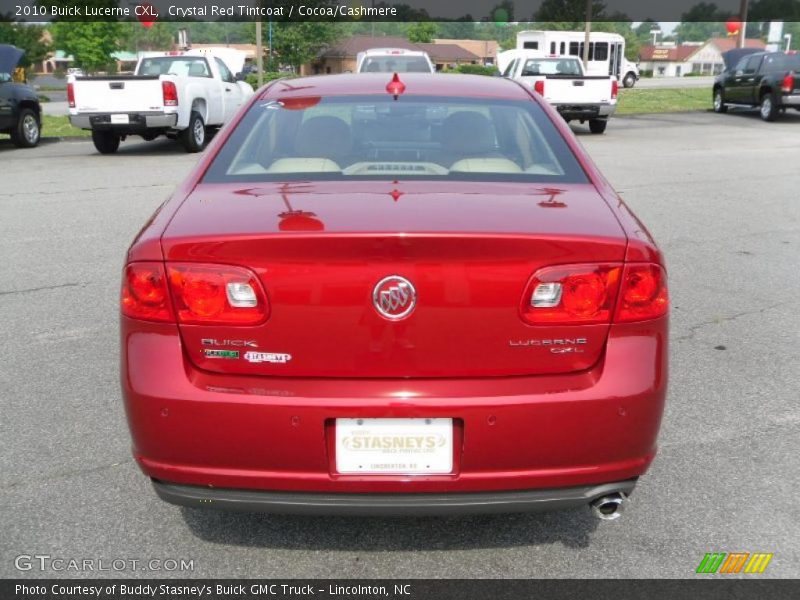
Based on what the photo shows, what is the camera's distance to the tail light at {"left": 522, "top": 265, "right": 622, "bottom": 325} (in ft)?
8.51

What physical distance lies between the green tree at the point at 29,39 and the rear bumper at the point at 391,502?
75285 millimetres

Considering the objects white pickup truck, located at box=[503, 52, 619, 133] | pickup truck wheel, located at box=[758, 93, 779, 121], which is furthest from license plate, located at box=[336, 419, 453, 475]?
pickup truck wheel, located at box=[758, 93, 779, 121]

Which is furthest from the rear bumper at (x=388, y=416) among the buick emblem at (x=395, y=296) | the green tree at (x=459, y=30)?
the green tree at (x=459, y=30)

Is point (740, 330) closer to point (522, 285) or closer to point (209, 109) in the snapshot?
point (522, 285)

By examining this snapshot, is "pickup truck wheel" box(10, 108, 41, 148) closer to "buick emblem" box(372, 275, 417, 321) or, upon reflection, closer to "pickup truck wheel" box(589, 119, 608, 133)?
"pickup truck wheel" box(589, 119, 608, 133)

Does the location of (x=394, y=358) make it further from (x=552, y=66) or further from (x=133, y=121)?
(x=552, y=66)

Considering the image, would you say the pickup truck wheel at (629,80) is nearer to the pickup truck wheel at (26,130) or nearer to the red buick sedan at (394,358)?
the pickup truck wheel at (26,130)

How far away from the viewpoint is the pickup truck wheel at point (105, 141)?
54.7 feet

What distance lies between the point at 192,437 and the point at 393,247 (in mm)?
829

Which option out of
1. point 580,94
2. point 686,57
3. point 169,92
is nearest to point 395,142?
point 169,92

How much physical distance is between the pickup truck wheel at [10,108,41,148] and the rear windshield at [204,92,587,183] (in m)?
15.5

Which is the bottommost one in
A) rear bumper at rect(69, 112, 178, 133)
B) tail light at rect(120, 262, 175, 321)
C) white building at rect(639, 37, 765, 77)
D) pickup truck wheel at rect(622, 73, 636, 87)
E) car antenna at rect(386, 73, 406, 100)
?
white building at rect(639, 37, 765, 77)

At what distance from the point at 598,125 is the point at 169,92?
34.9 feet

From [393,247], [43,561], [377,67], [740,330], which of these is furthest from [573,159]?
[377,67]
